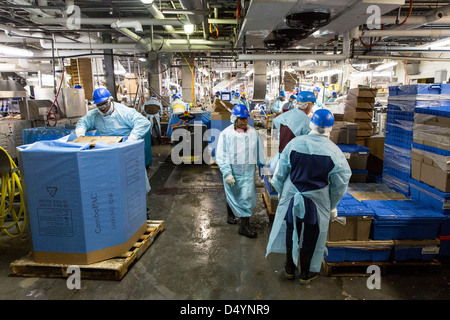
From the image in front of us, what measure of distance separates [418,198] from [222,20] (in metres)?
4.94

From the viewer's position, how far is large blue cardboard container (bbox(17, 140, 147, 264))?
2.67 meters

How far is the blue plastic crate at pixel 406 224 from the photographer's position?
9.34 feet

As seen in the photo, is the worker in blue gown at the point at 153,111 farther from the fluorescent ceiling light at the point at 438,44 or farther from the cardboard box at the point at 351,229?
the fluorescent ceiling light at the point at 438,44

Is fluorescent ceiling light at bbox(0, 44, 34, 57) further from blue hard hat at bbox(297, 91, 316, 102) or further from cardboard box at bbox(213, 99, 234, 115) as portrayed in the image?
blue hard hat at bbox(297, 91, 316, 102)

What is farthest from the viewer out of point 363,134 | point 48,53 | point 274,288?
point 48,53

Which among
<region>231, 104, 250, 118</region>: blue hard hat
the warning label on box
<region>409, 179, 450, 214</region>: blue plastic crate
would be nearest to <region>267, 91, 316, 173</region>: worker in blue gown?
<region>231, 104, 250, 118</region>: blue hard hat

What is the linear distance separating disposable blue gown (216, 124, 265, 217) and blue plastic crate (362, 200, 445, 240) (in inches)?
58.7

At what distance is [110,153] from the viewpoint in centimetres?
276

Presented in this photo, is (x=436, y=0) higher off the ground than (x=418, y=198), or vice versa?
(x=436, y=0)

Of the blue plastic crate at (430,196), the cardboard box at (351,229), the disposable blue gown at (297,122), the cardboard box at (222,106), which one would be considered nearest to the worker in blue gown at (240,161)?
the disposable blue gown at (297,122)

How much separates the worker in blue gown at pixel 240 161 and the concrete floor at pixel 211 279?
455 millimetres

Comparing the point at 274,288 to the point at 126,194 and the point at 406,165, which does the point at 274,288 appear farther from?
the point at 406,165
